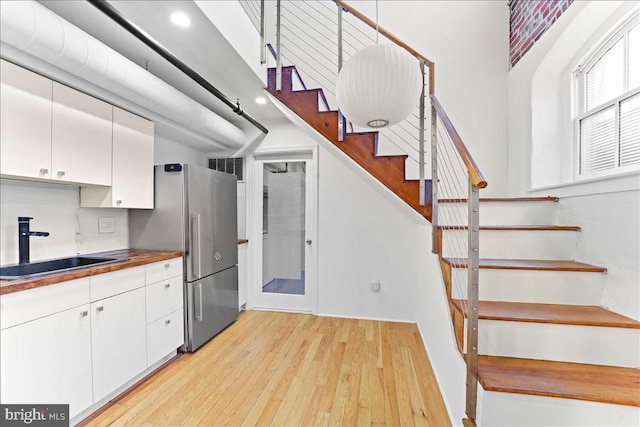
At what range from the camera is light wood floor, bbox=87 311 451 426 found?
1629mm

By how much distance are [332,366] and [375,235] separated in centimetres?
152

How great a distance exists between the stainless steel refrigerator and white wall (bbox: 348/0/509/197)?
9.10 feet

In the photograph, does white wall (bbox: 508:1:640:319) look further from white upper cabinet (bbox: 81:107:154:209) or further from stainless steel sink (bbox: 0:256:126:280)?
white upper cabinet (bbox: 81:107:154:209)

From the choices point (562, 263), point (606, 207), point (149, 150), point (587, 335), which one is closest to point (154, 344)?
point (149, 150)

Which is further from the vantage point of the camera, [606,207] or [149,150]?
[149,150]

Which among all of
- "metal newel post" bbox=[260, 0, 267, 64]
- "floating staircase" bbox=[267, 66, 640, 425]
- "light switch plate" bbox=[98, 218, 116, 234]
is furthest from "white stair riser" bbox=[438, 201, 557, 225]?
"light switch plate" bbox=[98, 218, 116, 234]

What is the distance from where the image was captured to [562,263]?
1674mm

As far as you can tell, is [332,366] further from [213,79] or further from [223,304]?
[213,79]

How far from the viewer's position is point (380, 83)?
1228mm

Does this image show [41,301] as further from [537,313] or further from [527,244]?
[527,244]

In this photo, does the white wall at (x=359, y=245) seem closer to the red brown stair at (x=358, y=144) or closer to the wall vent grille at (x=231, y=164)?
the wall vent grille at (x=231, y=164)

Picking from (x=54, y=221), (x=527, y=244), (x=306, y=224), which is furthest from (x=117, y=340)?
(x=527, y=244)

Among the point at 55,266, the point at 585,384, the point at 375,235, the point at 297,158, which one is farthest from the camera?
the point at 297,158

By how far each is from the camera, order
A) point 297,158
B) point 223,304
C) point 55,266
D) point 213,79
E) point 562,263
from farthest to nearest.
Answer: point 297,158 < point 223,304 < point 213,79 < point 55,266 < point 562,263
